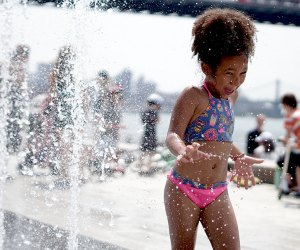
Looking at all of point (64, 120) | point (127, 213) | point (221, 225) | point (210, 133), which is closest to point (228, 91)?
point (210, 133)

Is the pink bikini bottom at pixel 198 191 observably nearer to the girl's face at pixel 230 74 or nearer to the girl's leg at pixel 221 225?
the girl's leg at pixel 221 225

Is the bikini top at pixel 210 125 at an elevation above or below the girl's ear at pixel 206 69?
below

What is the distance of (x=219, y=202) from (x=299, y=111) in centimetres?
378

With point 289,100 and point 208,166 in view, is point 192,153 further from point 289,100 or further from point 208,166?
point 289,100

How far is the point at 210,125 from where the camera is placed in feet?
8.00

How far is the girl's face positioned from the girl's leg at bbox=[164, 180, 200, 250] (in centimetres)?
49

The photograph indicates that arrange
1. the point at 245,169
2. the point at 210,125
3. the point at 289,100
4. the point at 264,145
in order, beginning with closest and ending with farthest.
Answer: the point at 210,125 → the point at 245,169 → the point at 289,100 → the point at 264,145

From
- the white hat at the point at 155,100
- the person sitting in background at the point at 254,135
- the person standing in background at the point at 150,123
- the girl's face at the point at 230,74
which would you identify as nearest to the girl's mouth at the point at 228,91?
the girl's face at the point at 230,74

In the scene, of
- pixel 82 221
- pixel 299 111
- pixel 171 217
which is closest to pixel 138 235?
pixel 82 221

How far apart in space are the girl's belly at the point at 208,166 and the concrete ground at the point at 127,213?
1.42m

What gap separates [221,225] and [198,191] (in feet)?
0.56

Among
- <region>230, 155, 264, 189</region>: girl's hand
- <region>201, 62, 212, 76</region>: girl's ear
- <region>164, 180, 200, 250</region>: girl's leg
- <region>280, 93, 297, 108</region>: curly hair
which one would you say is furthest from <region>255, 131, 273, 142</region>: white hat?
<region>164, 180, 200, 250</region>: girl's leg

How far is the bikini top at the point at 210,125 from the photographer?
243 cm

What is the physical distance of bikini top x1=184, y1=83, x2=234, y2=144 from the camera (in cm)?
243
